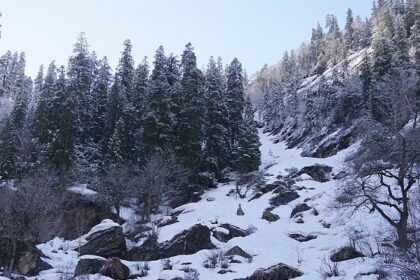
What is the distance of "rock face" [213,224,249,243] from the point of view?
27.5 meters

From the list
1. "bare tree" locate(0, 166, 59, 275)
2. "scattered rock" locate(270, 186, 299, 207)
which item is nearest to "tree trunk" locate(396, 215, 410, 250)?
"scattered rock" locate(270, 186, 299, 207)

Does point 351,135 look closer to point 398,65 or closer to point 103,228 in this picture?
point 398,65

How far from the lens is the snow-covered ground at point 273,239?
19953 millimetres

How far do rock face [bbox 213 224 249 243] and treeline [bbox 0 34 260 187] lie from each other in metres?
15.1

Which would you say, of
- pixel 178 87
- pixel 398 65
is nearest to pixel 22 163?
pixel 178 87

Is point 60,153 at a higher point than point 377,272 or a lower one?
higher

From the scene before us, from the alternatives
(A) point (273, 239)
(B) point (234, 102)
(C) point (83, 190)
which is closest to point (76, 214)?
(C) point (83, 190)

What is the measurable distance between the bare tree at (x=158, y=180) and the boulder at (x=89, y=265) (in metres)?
14.4

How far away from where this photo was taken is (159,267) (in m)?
22.2

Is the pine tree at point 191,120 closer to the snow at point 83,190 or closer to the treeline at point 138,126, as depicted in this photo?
the treeline at point 138,126

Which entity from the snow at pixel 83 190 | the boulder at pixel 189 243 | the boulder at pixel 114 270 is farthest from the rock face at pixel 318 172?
the boulder at pixel 114 270

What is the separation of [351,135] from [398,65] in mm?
14199

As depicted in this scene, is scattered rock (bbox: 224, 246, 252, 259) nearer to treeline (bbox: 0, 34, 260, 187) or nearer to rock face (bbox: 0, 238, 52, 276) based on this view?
rock face (bbox: 0, 238, 52, 276)

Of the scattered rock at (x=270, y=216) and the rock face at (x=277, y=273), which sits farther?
the scattered rock at (x=270, y=216)
